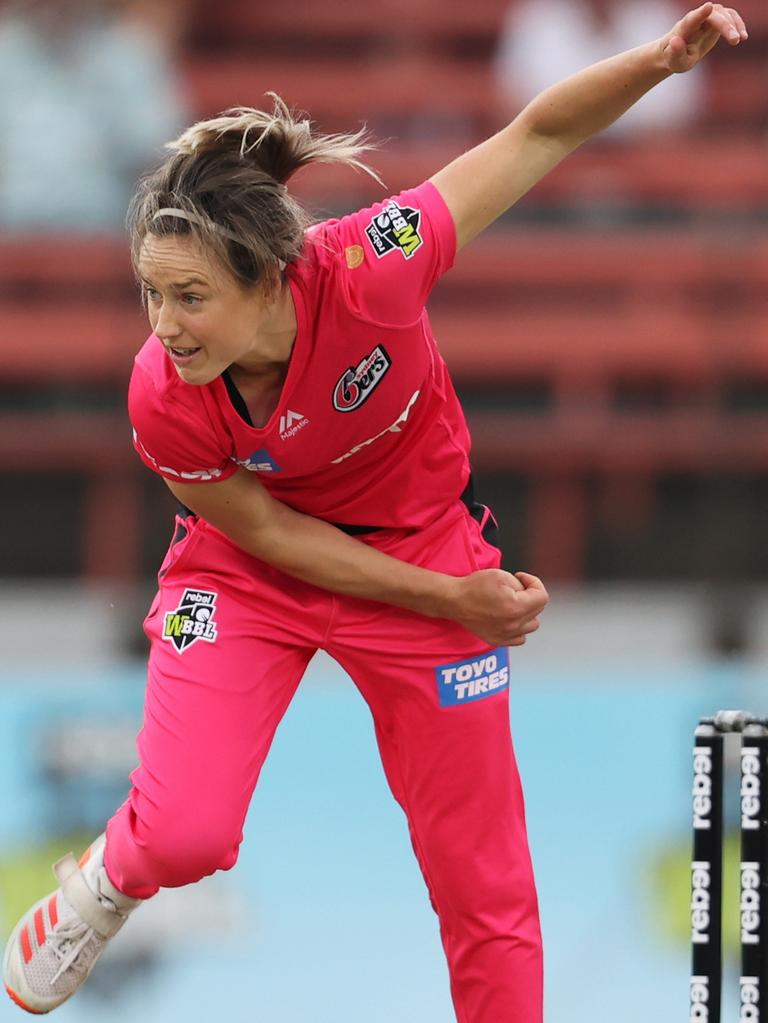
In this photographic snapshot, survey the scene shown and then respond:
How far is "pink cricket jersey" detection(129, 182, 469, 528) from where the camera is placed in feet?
8.94

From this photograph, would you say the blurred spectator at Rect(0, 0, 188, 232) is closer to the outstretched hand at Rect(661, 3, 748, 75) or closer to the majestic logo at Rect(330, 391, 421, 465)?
the majestic logo at Rect(330, 391, 421, 465)

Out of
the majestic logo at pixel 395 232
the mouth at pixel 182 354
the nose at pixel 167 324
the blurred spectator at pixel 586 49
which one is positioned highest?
the blurred spectator at pixel 586 49

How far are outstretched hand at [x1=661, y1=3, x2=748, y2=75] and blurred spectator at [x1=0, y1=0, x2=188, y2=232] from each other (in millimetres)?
2987

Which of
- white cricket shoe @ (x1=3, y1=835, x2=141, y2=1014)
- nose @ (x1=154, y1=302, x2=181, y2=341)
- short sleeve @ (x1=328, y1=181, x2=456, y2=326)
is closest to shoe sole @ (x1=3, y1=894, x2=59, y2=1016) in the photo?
white cricket shoe @ (x1=3, y1=835, x2=141, y2=1014)

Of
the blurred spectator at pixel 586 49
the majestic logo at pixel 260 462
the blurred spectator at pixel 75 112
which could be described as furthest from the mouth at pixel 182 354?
the blurred spectator at pixel 586 49

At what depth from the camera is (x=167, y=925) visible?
4500 mm

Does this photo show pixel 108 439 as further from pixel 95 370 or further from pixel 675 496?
pixel 675 496

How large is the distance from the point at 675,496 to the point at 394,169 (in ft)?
4.49

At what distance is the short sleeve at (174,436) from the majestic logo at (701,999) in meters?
1.03

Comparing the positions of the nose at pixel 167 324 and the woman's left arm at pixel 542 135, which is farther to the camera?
the woman's left arm at pixel 542 135

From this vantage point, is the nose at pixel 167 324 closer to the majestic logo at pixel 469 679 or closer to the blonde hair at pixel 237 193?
the blonde hair at pixel 237 193

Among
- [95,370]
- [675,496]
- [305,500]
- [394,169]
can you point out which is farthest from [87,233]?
[305,500]

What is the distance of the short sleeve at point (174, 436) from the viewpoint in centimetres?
273

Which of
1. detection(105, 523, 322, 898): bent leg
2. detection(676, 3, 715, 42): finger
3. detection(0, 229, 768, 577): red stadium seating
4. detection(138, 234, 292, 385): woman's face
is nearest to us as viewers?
detection(138, 234, 292, 385): woman's face
